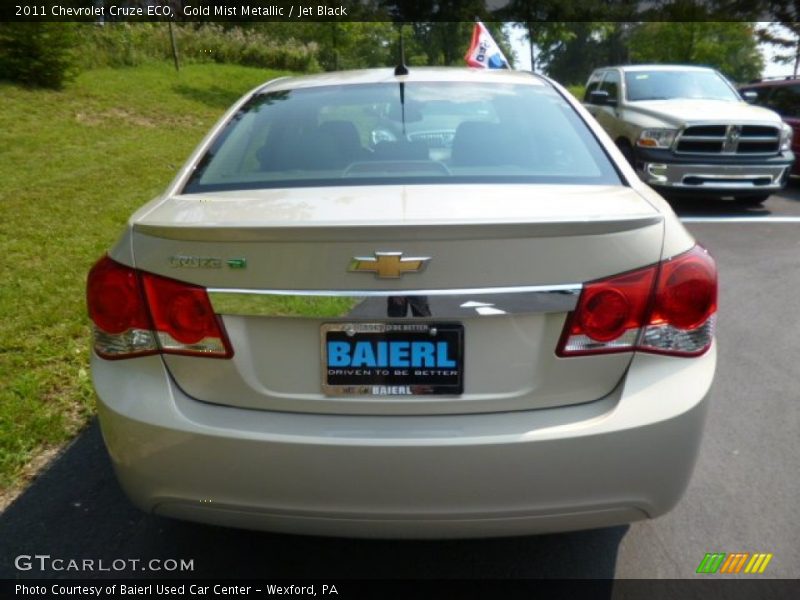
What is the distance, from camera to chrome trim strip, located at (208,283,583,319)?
6.15 feet

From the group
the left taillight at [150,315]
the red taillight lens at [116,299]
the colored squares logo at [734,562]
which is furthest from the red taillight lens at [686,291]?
the red taillight lens at [116,299]

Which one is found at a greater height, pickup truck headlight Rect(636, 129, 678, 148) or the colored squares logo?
pickup truck headlight Rect(636, 129, 678, 148)

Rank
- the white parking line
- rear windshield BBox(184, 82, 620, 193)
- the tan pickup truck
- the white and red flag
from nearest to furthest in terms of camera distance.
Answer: rear windshield BBox(184, 82, 620, 193) → the white parking line → the tan pickup truck → the white and red flag

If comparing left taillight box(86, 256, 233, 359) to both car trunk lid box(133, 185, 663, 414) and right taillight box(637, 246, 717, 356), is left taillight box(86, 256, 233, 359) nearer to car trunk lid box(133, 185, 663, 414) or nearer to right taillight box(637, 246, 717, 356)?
car trunk lid box(133, 185, 663, 414)

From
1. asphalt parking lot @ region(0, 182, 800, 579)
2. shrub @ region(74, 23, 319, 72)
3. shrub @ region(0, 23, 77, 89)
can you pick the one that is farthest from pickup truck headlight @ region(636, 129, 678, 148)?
shrub @ region(74, 23, 319, 72)

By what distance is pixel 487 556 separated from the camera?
2.57 metres

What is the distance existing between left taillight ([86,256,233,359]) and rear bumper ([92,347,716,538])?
8 cm

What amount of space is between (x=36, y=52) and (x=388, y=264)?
51.6 ft

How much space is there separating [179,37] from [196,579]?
89.0 ft

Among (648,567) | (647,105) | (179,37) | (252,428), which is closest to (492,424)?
(252,428)

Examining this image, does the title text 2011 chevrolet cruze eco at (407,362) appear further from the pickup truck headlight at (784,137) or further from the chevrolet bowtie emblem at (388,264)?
the pickup truck headlight at (784,137)

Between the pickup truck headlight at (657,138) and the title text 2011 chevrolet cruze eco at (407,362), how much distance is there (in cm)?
741

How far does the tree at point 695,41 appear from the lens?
4025 centimetres

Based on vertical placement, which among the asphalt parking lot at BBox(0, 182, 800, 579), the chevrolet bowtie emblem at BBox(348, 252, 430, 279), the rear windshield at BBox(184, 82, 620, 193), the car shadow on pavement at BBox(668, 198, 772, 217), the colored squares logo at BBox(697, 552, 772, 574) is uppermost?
the rear windshield at BBox(184, 82, 620, 193)
